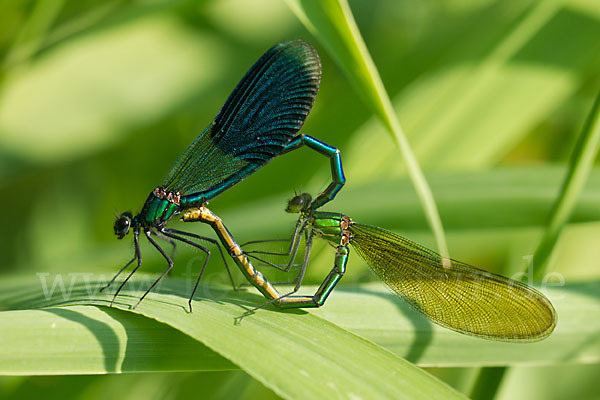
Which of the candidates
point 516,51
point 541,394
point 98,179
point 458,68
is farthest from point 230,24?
A: point 541,394

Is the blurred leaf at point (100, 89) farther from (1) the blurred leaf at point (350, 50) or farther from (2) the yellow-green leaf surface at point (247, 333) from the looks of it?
(1) the blurred leaf at point (350, 50)

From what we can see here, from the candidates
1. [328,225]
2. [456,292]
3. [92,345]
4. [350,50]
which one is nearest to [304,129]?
[328,225]

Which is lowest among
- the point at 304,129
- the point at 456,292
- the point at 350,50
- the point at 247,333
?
the point at 247,333

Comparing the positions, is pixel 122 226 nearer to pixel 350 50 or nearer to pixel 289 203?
pixel 289 203

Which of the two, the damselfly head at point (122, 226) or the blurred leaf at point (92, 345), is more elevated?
the damselfly head at point (122, 226)

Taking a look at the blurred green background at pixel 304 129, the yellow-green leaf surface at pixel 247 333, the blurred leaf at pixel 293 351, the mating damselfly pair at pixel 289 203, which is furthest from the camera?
the blurred green background at pixel 304 129

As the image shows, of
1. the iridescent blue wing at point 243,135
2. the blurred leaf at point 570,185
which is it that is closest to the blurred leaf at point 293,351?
the iridescent blue wing at point 243,135
